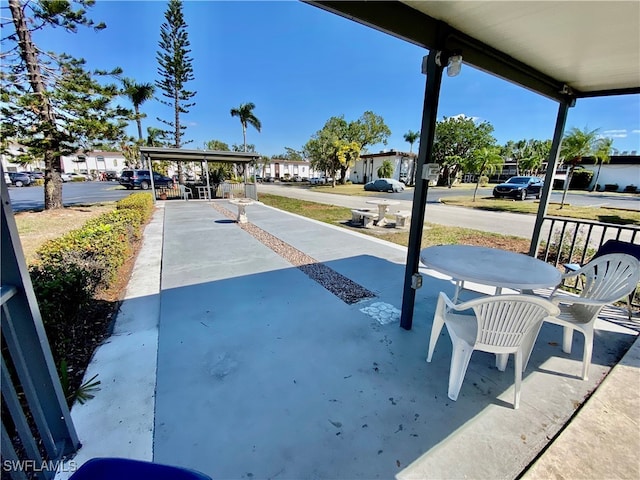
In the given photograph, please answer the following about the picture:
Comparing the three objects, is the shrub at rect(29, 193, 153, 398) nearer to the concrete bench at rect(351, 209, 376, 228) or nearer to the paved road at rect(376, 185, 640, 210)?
the concrete bench at rect(351, 209, 376, 228)

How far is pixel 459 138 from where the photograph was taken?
1272 inches

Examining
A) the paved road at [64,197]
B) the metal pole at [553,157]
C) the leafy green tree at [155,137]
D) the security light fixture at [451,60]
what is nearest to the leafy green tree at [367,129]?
the leafy green tree at [155,137]

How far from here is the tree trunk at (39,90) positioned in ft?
25.9

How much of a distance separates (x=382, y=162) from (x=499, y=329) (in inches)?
1394

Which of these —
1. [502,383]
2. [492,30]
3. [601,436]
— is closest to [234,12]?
[492,30]

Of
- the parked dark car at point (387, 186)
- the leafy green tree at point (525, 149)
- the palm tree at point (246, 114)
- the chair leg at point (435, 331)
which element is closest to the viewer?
the chair leg at point (435, 331)

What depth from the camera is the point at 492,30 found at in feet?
7.48

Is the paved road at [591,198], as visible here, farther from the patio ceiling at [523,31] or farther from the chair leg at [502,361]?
the chair leg at [502,361]

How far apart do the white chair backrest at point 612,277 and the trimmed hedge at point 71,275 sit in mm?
4194

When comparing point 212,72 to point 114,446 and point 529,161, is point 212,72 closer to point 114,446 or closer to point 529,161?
point 114,446

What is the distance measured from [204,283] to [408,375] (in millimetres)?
2805

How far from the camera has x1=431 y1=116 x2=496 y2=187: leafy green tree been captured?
31266 millimetres

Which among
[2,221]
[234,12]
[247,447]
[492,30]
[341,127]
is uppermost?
[341,127]
